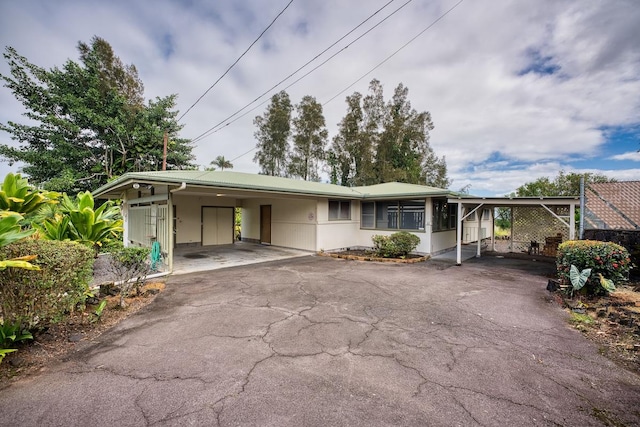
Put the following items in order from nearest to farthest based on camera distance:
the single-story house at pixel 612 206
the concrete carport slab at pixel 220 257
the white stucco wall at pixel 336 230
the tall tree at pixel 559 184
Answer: the single-story house at pixel 612 206, the concrete carport slab at pixel 220 257, the white stucco wall at pixel 336 230, the tall tree at pixel 559 184

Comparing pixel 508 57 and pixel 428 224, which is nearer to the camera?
pixel 508 57

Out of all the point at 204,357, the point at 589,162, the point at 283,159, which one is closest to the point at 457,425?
the point at 204,357

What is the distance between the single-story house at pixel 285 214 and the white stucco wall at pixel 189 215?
2 cm

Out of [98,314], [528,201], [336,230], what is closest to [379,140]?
[336,230]

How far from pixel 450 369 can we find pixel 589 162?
83.2 feet

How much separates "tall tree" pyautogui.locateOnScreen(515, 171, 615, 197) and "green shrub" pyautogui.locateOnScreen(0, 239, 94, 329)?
2566cm

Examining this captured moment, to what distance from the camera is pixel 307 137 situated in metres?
23.5

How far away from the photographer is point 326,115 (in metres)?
24.0

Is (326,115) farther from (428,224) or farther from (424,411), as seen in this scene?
(424,411)

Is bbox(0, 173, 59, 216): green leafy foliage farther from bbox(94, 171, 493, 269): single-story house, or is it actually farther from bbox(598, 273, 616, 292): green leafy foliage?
bbox(598, 273, 616, 292): green leafy foliage

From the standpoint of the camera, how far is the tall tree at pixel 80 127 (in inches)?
581

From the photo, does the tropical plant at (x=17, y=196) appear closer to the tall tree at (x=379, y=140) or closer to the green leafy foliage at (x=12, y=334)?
the green leafy foliage at (x=12, y=334)

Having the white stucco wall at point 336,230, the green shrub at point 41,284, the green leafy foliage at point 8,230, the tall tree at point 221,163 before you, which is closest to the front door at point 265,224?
the white stucco wall at point 336,230

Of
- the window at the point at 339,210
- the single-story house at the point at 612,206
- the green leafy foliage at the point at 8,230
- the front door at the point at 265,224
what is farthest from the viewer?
the front door at the point at 265,224
